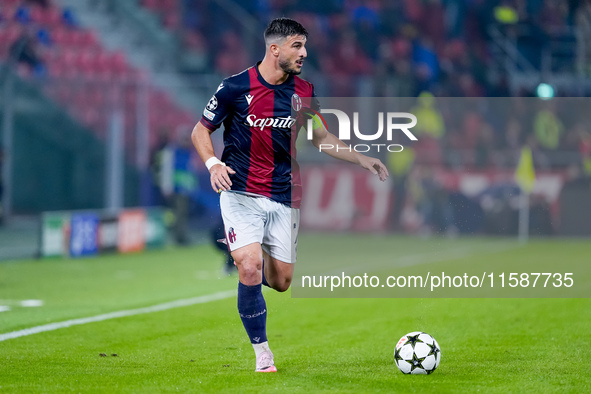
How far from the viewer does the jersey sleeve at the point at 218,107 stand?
6.49 meters

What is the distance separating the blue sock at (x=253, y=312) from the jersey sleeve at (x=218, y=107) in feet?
3.71

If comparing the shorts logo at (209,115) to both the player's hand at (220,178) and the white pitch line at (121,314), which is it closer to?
the player's hand at (220,178)

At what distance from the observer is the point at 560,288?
1147cm

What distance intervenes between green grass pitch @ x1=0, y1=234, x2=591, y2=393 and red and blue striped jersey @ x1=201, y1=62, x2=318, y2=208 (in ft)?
4.01

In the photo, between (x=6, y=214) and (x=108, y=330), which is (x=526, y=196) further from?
(x=108, y=330)

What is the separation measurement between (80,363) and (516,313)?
4510 mm

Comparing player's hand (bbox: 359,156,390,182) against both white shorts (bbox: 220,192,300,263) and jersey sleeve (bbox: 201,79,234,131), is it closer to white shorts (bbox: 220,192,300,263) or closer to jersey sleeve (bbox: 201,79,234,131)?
white shorts (bbox: 220,192,300,263)

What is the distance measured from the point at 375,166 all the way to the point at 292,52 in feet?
3.10

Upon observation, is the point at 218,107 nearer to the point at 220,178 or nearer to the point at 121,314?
A: the point at 220,178

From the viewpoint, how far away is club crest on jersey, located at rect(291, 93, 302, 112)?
6578mm

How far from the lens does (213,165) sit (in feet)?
20.5

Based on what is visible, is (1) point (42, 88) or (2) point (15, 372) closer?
(2) point (15, 372)

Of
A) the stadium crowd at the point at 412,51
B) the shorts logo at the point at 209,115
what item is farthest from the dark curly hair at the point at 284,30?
the stadium crowd at the point at 412,51

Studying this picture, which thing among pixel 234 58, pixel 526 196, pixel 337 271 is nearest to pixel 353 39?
pixel 234 58
